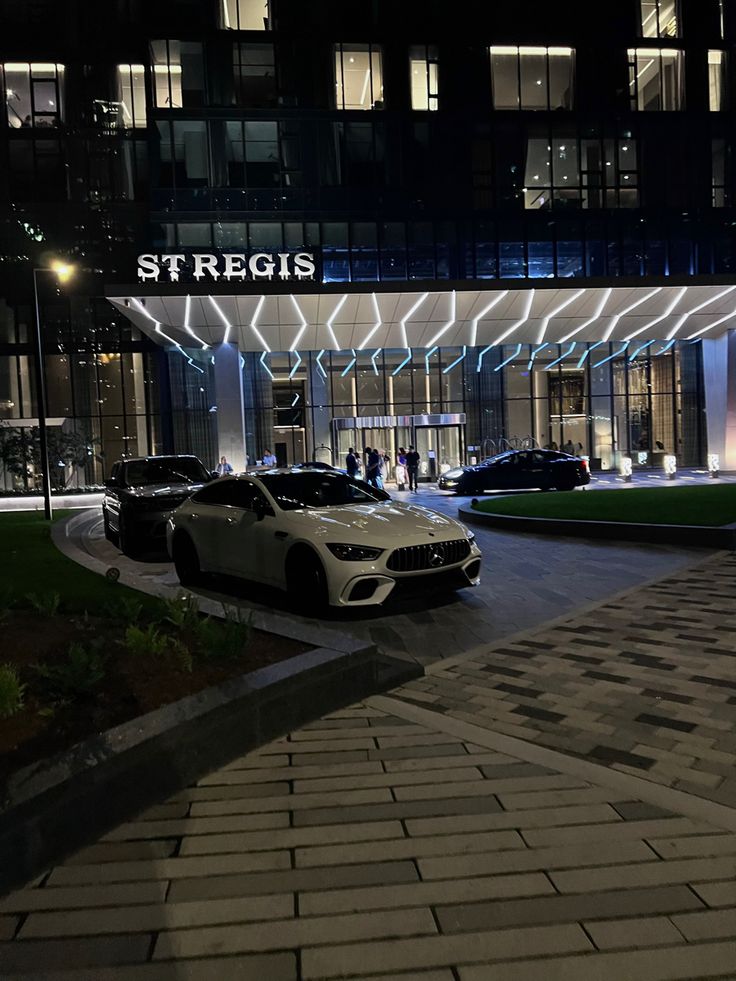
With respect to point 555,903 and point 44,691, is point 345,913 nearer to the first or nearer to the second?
point 555,903

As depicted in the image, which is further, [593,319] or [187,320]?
[593,319]

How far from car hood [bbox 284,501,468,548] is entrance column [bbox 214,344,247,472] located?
24.2m

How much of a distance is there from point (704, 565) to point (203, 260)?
21.5m

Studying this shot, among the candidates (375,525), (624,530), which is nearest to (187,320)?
(624,530)

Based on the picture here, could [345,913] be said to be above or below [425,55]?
below

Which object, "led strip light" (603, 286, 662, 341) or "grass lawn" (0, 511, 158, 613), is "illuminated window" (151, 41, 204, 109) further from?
"grass lawn" (0, 511, 158, 613)

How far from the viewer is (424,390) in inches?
1485

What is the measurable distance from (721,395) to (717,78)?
18.7 meters

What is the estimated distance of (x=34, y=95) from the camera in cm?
3878

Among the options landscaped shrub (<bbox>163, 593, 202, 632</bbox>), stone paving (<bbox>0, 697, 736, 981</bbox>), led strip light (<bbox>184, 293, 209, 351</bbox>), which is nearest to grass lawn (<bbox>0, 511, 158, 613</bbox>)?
landscaped shrub (<bbox>163, 593, 202, 632</bbox>)

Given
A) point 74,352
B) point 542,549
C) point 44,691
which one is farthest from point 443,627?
point 74,352

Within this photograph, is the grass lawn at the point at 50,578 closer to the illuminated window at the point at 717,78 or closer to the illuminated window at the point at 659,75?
the illuminated window at the point at 659,75

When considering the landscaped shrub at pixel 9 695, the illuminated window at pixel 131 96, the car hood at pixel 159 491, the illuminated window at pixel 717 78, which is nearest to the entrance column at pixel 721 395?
the illuminated window at pixel 717 78

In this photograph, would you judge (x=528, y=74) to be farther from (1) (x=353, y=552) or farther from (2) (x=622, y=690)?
(2) (x=622, y=690)
